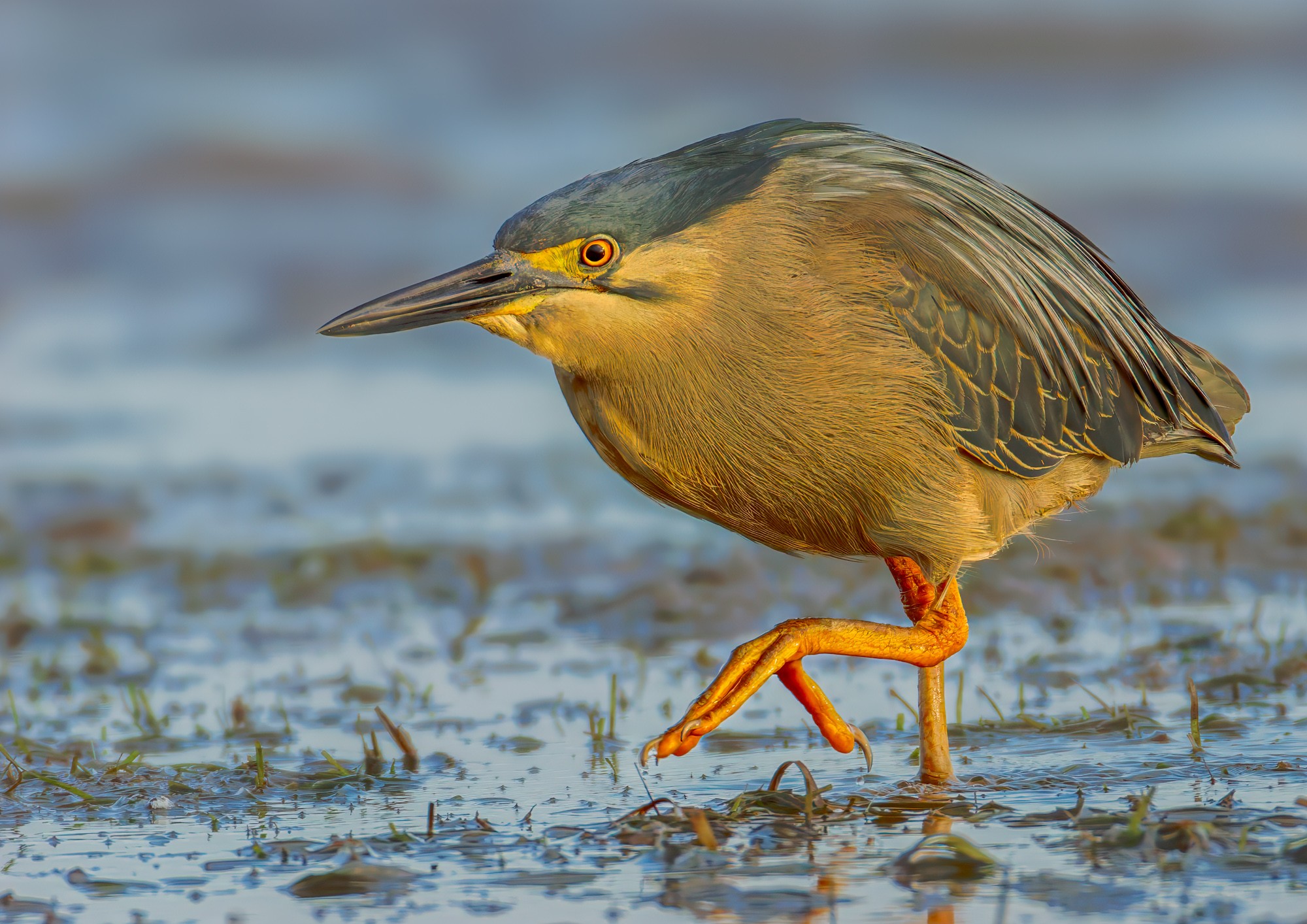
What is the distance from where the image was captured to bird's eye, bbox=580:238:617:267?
4.58 metres

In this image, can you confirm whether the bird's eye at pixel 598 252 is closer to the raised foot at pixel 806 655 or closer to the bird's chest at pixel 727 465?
the bird's chest at pixel 727 465

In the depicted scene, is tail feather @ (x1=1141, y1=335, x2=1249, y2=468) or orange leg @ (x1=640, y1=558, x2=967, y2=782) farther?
tail feather @ (x1=1141, y1=335, x2=1249, y2=468)

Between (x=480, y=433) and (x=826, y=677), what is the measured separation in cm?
488

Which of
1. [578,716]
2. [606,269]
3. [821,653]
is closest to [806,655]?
[821,653]

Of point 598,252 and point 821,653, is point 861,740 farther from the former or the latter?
point 598,252

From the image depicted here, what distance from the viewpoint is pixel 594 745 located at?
17.7ft

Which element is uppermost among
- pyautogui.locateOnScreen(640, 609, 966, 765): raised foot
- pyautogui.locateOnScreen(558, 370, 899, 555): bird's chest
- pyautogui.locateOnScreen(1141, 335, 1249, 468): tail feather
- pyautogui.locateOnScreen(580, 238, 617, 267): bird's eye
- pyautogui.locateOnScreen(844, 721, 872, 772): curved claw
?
pyautogui.locateOnScreen(580, 238, 617, 267): bird's eye

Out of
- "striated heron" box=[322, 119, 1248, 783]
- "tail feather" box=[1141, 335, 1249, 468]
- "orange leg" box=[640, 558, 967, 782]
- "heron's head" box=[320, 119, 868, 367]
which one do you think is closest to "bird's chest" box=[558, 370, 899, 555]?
"striated heron" box=[322, 119, 1248, 783]

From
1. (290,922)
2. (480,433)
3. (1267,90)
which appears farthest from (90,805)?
(1267,90)

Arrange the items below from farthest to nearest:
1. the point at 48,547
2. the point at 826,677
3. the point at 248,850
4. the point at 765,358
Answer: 1. the point at 48,547
2. the point at 826,677
3. the point at 765,358
4. the point at 248,850

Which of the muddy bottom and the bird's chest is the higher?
the bird's chest

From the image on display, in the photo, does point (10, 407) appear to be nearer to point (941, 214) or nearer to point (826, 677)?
point (826, 677)

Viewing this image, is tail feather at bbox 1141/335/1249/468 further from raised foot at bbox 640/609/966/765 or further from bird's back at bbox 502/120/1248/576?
raised foot at bbox 640/609/966/765

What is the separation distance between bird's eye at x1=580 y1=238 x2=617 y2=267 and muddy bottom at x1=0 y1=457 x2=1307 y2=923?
1408 mm
